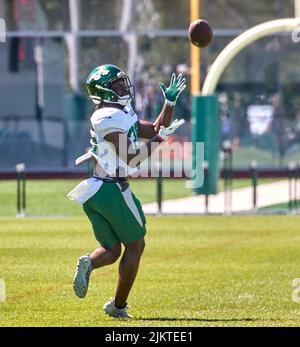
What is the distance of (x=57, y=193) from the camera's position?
93.0 ft

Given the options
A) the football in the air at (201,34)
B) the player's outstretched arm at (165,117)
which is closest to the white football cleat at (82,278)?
the player's outstretched arm at (165,117)

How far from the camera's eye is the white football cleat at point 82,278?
10914mm

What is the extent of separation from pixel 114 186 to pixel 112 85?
2.79 ft

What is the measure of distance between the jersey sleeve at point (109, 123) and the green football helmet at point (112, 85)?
0.17 m

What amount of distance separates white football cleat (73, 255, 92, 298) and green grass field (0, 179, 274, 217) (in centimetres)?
1216

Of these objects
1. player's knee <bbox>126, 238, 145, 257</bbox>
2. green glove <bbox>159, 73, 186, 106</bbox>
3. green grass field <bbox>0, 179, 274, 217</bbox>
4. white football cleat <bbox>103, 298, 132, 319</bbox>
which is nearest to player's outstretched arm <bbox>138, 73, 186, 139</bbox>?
green glove <bbox>159, 73, 186, 106</bbox>

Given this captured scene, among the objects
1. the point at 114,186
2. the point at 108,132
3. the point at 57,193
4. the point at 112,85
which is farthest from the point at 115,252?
the point at 57,193

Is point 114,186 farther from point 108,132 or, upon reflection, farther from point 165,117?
point 165,117

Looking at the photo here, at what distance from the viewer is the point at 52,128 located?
123 feet

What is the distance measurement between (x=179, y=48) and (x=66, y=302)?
84.1 feet

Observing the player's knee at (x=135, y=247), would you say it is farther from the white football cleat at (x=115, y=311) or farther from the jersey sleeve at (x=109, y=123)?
the jersey sleeve at (x=109, y=123)

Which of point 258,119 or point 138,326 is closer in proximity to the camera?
point 138,326
